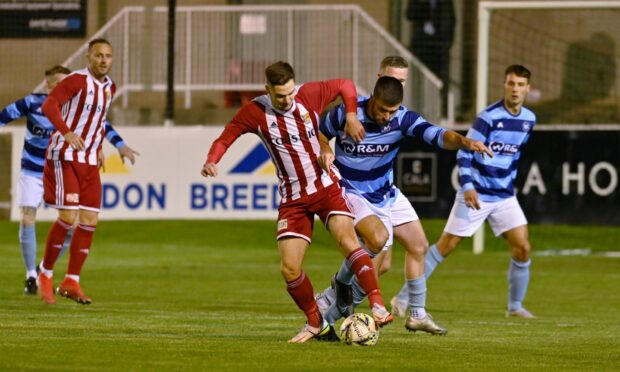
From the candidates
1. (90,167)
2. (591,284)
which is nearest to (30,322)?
(90,167)

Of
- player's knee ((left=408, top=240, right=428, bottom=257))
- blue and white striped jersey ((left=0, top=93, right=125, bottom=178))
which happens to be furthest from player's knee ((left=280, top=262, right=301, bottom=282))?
blue and white striped jersey ((left=0, top=93, right=125, bottom=178))

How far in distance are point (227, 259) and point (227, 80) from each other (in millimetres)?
5241

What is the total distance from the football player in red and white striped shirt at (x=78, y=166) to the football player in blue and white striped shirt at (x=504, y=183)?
3120 mm

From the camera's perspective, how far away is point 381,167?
35.0ft

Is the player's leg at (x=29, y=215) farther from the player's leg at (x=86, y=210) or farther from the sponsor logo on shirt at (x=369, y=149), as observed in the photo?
the sponsor logo on shirt at (x=369, y=149)

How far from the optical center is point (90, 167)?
44.0ft

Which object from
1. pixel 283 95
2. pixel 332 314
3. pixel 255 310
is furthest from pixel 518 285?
pixel 283 95

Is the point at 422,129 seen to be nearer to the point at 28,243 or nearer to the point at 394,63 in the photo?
the point at 394,63

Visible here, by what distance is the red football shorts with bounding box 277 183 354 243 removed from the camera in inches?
387

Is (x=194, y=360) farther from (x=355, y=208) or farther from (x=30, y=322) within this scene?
(x=30, y=322)

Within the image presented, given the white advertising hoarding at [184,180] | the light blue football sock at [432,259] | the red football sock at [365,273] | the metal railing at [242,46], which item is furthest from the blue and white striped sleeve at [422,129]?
the metal railing at [242,46]

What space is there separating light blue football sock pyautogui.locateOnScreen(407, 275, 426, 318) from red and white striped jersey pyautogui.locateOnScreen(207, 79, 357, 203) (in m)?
1.35

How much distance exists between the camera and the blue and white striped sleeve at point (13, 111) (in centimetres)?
1452

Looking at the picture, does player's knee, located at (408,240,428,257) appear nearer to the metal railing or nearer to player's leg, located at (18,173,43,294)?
player's leg, located at (18,173,43,294)
